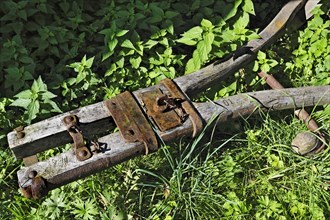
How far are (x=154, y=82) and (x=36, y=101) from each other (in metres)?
0.86

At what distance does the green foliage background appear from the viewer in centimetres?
348

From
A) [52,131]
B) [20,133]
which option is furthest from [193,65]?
[20,133]

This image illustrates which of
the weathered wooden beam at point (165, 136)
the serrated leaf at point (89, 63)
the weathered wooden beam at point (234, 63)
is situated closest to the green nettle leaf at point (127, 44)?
the serrated leaf at point (89, 63)

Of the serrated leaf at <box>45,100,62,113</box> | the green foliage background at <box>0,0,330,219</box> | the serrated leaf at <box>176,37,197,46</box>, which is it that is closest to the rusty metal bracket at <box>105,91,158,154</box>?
the green foliage background at <box>0,0,330,219</box>

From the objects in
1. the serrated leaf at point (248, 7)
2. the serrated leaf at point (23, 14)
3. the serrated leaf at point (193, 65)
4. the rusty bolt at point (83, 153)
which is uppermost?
the serrated leaf at point (23, 14)

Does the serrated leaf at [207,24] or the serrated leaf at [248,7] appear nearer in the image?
the serrated leaf at [207,24]

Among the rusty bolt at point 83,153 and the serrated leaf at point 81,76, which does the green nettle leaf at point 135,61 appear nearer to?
the serrated leaf at point 81,76

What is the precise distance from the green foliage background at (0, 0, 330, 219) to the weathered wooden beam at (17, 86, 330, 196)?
0.25 meters

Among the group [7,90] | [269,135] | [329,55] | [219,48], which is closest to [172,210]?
[269,135]

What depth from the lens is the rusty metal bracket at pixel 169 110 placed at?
3148 millimetres

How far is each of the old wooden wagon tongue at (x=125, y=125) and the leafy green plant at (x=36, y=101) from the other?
0.60 meters

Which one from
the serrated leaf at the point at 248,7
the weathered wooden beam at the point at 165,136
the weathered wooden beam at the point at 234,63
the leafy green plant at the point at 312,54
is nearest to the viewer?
→ the weathered wooden beam at the point at 165,136

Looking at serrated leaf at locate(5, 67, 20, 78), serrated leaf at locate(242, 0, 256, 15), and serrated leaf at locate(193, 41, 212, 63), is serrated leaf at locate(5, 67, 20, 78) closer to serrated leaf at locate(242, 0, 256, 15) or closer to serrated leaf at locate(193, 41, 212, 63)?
serrated leaf at locate(193, 41, 212, 63)

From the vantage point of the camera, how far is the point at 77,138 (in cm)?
296
